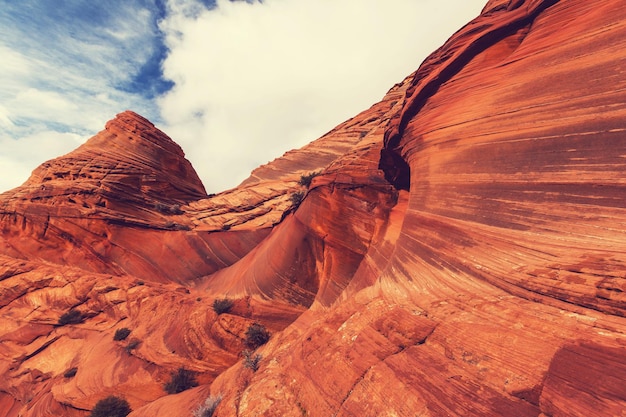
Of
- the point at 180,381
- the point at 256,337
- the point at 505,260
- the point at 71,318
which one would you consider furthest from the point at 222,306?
the point at 505,260

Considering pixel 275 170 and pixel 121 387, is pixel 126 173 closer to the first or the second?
pixel 275 170

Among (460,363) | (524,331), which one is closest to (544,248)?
(524,331)

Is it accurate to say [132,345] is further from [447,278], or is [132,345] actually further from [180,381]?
[447,278]

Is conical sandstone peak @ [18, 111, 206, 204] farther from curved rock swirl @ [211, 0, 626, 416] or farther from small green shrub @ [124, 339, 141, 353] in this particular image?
curved rock swirl @ [211, 0, 626, 416]

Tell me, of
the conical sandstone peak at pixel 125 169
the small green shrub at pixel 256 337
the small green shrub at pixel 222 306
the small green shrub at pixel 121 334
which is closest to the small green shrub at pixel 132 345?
the small green shrub at pixel 121 334

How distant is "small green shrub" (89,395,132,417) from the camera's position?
521 inches

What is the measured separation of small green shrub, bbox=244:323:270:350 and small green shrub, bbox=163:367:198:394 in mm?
3014

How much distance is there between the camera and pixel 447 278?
20.4ft

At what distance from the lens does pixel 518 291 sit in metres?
4.80

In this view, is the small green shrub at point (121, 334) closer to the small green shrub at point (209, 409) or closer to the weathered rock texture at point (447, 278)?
the weathered rock texture at point (447, 278)

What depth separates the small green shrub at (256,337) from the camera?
1465 cm

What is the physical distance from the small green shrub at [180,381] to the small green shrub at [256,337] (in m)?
3.01

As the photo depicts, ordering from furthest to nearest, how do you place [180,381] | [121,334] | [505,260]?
[121,334]
[180,381]
[505,260]

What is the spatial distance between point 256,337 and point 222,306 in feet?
8.98
